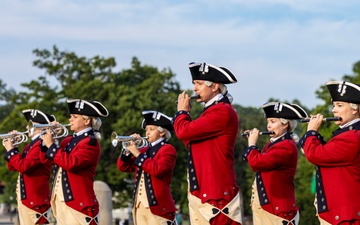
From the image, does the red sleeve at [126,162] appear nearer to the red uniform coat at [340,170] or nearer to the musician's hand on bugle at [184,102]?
the musician's hand on bugle at [184,102]

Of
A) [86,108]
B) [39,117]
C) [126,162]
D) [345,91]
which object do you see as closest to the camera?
[345,91]

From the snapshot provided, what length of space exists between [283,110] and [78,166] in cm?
282

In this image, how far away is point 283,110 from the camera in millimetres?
13117

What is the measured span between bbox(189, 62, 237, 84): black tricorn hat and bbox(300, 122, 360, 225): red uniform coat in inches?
53.9

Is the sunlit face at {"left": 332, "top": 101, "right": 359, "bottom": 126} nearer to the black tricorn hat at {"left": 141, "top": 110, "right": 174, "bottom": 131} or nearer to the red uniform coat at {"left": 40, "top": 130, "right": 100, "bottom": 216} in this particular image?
the red uniform coat at {"left": 40, "top": 130, "right": 100, "bottom": 216}

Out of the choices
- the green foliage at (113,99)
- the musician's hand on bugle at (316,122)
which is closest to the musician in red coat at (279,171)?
the musician's hand on bugle at (316,122)

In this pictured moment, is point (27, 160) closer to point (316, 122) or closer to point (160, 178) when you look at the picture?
point (160, 178)

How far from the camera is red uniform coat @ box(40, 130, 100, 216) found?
13305mm

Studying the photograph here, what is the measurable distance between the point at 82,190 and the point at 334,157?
438 cm

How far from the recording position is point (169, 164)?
14266mm

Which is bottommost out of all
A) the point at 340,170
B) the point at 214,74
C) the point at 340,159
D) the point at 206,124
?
the point at 340,170

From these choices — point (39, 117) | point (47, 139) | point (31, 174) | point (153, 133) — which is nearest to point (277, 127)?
point (153, 133)

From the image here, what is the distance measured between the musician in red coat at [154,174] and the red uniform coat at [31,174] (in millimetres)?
1397

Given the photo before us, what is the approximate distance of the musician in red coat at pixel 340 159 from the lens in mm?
10305
